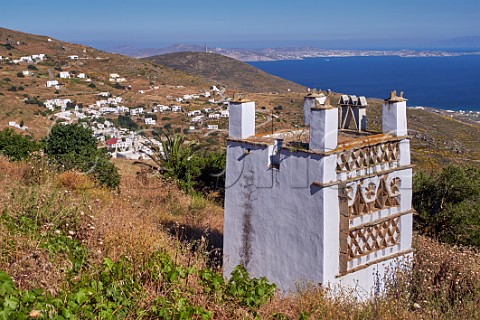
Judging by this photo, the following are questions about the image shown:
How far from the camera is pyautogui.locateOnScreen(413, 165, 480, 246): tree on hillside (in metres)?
10.3

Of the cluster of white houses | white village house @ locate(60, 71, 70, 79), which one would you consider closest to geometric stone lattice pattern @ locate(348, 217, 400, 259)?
white village house @ locate(60, 71, 70, 79)

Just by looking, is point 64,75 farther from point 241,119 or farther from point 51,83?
point 241,119

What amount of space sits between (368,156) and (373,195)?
0.53 metres

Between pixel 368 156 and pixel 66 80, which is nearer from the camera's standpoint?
pixel 368 156

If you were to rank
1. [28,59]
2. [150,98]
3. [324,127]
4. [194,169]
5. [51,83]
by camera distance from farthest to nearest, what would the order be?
1. [28,59]
2. [51,83]
3. [150,98]
4. [194,169]
5. [324,127]

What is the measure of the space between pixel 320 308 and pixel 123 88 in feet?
168

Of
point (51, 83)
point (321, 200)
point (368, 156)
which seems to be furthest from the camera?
point (51, 83)

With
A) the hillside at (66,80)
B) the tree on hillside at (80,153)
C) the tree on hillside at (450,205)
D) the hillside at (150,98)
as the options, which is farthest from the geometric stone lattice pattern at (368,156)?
the hillside at (66,80)

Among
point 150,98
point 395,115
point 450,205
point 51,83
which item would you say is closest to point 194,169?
point 450,205

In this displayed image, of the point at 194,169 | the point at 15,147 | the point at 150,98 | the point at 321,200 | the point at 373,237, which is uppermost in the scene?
the point at 321,200

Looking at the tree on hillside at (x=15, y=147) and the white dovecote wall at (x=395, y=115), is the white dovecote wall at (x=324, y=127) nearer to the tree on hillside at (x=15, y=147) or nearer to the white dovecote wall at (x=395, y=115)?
the white dovecote wall at (x=395, y=115)

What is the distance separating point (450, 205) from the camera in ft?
35.7

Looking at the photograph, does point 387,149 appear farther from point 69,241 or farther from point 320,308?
point 69,241

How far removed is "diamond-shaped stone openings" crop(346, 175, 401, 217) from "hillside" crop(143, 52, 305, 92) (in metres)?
73.1
